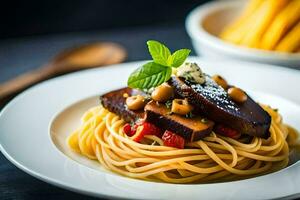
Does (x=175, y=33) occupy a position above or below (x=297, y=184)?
below

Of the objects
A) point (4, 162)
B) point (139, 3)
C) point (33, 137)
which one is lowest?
point (139, 3)

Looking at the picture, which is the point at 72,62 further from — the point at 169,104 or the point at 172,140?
the point at 172,140

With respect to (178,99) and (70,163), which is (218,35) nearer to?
(178,99)

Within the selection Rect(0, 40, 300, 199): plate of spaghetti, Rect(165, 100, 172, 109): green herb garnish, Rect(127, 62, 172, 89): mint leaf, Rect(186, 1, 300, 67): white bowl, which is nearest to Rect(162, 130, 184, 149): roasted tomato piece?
Rect(0, 40, 300, 199): plate of spaghetti

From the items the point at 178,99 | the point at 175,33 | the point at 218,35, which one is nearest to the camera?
the point at 178,99

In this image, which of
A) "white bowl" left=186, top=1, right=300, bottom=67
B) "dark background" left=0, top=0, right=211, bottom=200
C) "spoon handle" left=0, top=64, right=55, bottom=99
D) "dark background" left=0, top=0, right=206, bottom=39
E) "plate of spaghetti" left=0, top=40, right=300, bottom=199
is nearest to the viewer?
"plate of spaghetti" left=0, top=40, right=300, bottom=199

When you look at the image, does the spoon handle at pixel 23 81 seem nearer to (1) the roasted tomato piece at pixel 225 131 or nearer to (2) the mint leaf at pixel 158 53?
(2) the mint leaf at pixel 158 53


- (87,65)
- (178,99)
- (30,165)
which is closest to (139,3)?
(87,65)

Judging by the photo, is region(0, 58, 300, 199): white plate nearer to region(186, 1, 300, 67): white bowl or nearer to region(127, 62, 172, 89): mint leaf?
region(186, 1, 300, 67): white bowl
